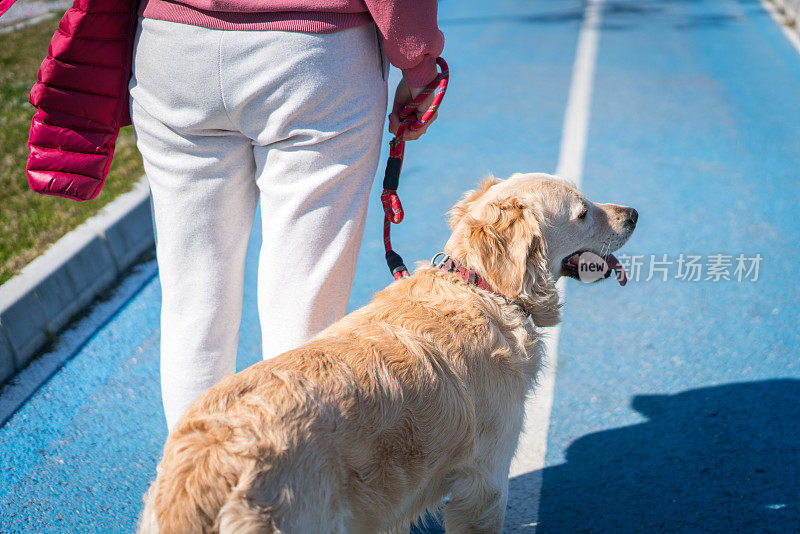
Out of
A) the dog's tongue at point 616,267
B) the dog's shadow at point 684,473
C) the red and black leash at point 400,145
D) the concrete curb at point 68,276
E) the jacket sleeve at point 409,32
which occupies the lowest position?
the dog's shadow at point 684,473

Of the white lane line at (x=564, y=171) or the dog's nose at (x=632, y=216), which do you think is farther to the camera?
the white lane line at (x=564, y=171)

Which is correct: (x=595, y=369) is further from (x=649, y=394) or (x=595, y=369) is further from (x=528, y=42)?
(x=528, y=42)

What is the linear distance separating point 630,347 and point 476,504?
1.88m

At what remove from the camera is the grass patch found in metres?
4.34

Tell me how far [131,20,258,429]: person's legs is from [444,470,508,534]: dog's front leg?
0.96 m

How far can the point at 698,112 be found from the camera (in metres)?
7.21

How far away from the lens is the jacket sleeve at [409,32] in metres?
1.95

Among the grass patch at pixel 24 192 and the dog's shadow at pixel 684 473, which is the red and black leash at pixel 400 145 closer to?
the dog's shadow at pixel 684 473

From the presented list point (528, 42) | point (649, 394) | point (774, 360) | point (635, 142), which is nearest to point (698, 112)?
point (635, 142)

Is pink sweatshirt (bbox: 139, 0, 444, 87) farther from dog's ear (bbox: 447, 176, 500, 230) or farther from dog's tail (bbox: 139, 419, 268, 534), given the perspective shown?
dog's tail (bbox: 139, 419, 268, 534)

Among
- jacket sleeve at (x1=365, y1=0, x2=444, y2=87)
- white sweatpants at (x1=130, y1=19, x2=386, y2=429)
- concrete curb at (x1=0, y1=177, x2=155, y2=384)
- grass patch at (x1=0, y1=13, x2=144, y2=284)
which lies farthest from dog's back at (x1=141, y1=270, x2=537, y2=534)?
grass patch at (x1=0, y1=13, x2=144, y2=284)

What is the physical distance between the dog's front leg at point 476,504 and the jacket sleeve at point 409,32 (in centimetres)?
139

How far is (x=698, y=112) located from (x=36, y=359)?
21.9 ft

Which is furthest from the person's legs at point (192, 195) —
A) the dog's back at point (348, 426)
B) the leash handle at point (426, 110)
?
Answer: the leash handle at point (426, 110)
